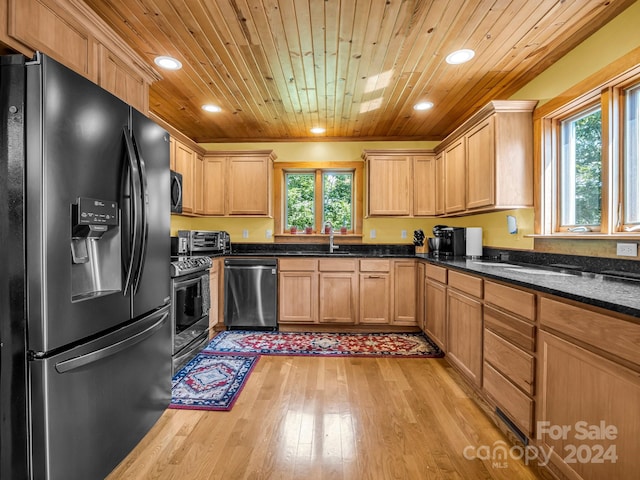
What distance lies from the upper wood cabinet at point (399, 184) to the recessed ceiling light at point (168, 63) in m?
2.41

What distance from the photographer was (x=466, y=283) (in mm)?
2508

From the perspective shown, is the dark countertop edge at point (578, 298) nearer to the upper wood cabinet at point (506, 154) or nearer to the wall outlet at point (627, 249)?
the wall outlet at point (627, 249)

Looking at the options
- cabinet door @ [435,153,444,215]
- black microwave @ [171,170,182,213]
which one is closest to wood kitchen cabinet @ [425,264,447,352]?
cabinet door @ [435,153,444,215]

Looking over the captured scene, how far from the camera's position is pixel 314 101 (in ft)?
11.2

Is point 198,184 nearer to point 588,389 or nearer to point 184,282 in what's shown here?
point 184,282

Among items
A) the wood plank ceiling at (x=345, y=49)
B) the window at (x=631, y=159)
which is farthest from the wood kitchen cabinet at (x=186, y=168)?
the window at (x=631, y=159)

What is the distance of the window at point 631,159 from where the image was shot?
6.51 ft

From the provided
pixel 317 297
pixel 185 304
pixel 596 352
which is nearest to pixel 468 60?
pixel 596 352

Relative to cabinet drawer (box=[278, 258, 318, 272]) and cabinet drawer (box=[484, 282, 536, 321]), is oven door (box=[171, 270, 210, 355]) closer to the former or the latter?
cabinet drawer (box=[278, 258, 318, 272])

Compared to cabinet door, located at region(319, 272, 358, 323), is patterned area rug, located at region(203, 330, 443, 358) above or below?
below

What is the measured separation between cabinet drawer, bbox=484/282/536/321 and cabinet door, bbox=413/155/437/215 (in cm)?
224

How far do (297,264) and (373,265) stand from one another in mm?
895

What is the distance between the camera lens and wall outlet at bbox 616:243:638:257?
6.23 ft

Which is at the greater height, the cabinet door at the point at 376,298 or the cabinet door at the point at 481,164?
the cabinet door at the point at 481,164
